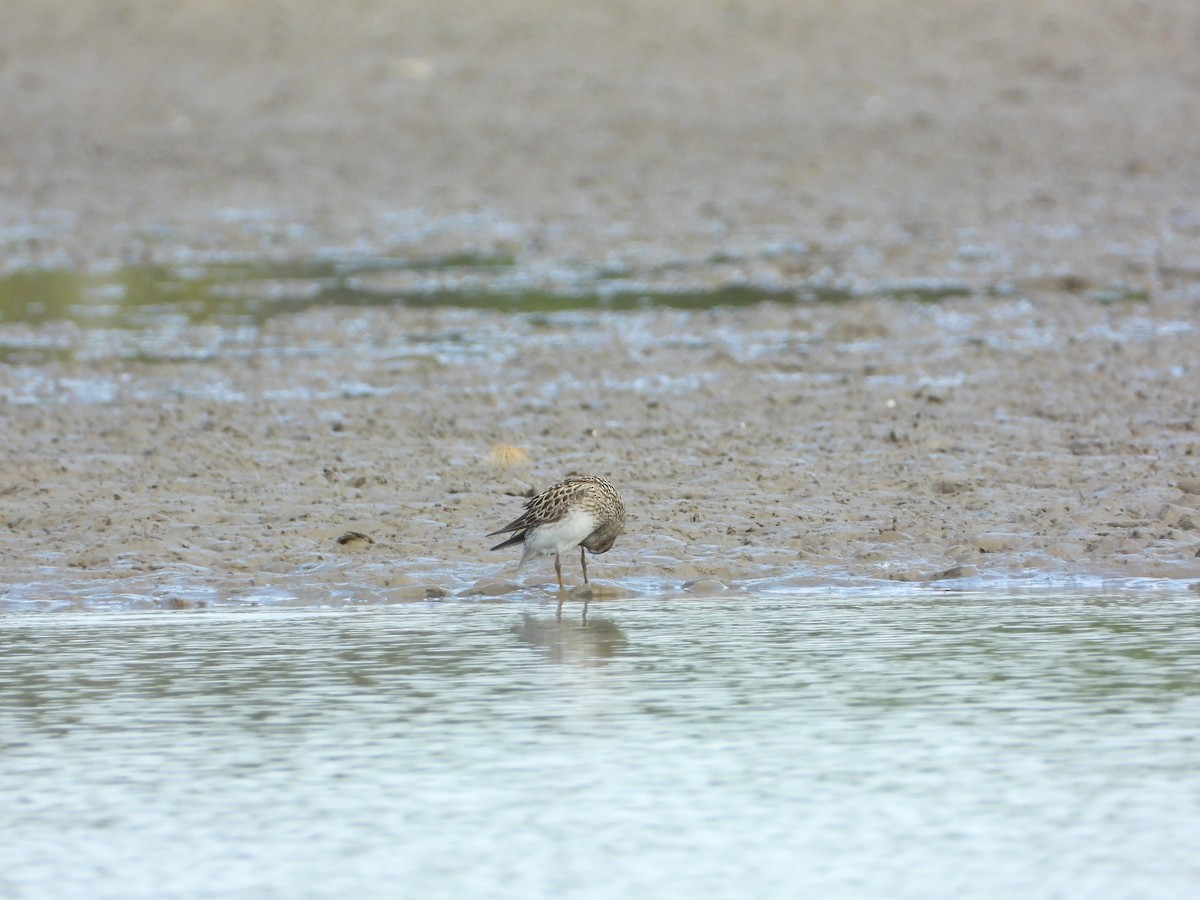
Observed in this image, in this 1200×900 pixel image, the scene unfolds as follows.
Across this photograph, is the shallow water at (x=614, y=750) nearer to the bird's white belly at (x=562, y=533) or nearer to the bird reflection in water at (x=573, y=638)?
the bird reflection in water at (x=573, y=638)

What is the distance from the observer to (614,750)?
6070 mm

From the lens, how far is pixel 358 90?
26.0 m

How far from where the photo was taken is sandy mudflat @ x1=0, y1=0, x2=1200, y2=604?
942 cm

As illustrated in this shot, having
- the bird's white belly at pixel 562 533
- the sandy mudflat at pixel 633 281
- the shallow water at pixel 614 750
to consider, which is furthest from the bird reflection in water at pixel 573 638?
the sandy mudflat at pixel 633 281

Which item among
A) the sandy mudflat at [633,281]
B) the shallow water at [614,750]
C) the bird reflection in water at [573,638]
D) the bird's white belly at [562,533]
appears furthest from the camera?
the sandy mudflat at [633,281]

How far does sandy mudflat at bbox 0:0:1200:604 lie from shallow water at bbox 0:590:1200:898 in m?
1.06

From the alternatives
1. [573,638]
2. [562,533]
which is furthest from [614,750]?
[562,533]

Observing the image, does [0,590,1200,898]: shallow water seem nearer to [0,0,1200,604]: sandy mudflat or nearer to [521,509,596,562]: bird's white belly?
[521,509,596,562]: bird's white belly

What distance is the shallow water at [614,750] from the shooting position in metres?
5.05

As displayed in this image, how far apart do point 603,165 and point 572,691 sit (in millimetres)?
16526

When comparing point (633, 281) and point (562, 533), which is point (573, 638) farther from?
point (633, 281)

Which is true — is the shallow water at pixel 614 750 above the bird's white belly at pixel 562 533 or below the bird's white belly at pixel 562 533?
below

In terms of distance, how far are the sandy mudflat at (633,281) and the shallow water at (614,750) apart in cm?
106

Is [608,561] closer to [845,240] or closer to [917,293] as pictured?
[917,293]
